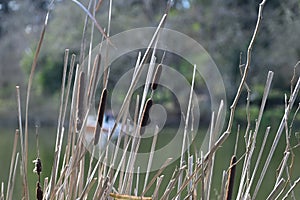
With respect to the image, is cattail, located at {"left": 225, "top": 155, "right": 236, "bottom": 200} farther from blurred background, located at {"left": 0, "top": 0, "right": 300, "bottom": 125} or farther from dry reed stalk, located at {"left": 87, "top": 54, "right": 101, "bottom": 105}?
blurred background, located at {"left": 0, "top": 0, "right": 300, "bottom": 125}

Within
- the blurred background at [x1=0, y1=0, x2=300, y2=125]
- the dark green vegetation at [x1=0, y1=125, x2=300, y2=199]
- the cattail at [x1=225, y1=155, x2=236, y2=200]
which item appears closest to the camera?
the cattail at [x1=225, y1=155, x2=236, y2=200]

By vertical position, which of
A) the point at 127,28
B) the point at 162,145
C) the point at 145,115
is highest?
the point at 127,28

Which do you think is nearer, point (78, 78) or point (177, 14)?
point (78, 78)

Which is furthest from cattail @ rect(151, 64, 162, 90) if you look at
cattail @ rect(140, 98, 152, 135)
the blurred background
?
the blurred background

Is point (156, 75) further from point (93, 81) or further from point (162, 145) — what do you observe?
point (162, 145)

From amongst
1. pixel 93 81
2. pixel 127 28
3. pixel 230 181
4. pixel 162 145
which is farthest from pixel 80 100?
pixel 127 28

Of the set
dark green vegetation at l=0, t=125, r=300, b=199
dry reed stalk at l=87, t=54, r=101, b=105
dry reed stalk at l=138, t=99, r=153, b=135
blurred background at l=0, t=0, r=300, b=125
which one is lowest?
dark green vegetation at l=0, t=125, r=300, b=199

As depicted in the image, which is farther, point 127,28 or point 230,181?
point 127,28

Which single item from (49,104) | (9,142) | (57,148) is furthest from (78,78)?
(49,104)

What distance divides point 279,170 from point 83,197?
0.60ft

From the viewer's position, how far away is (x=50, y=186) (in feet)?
1.46

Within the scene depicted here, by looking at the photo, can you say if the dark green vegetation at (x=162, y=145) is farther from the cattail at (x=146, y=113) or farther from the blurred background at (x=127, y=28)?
the cattail at (x=146, y=113)

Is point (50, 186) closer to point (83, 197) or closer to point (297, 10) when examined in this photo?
point (83, 197)

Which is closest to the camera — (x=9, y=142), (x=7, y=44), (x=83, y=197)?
(x=83, y=197)
